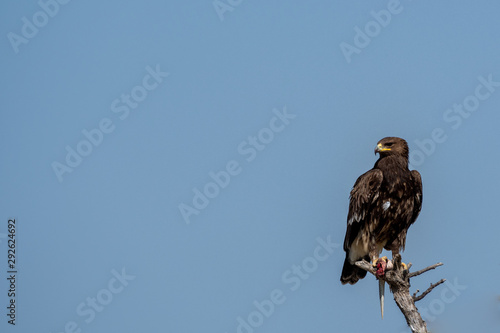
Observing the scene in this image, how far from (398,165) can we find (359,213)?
91cm

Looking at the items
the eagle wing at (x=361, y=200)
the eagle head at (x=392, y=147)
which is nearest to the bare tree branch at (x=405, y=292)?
the eagle wing at (x=361, y=200)

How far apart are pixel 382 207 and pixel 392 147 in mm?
1087

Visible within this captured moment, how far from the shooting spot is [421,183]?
443 inches

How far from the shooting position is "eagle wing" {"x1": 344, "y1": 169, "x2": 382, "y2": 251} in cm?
1092

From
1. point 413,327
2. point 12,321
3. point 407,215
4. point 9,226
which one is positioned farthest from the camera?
point 9,226

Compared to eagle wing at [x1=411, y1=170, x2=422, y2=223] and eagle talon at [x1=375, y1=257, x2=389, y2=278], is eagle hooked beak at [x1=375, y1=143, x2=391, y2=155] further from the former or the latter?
eagle talon at [x1=375, y1=257, x2=389, y2=278]

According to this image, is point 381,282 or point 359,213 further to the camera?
point 359,213

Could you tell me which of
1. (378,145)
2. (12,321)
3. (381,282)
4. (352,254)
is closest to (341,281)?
(352,254)

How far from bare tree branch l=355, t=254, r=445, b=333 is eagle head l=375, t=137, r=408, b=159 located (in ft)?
7.38

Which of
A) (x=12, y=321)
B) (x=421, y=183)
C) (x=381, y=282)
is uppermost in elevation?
(x=421, y=183)

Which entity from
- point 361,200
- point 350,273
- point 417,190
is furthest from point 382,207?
point 350,273

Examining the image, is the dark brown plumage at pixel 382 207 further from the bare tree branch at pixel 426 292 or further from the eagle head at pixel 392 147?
the bare tree branch at pixel 426 292

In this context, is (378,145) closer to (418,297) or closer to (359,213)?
(359,213)

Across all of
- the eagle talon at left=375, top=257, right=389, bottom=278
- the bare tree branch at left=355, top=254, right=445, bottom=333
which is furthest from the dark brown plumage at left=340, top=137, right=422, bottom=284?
the bare tree branch at left=355, top=254, right=445, bottom=333
